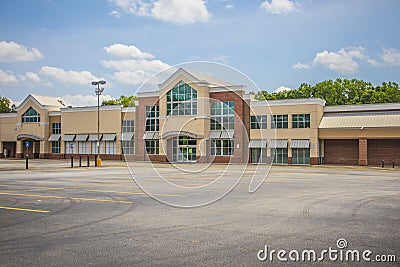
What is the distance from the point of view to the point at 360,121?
167 feet

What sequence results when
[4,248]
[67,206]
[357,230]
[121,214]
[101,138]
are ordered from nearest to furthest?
1. [4,248]
2. [357,230]
3. [121,214]
4. [67,206]
5. [101,138]

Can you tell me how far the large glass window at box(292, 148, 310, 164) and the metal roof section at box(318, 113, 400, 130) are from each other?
3454 mm

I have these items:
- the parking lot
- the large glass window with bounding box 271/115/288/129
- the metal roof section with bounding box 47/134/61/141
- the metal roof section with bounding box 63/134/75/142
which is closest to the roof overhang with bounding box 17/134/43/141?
the metal roof section with bounding box 47/134/61/141

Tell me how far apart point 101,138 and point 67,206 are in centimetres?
5382

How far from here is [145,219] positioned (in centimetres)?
1137

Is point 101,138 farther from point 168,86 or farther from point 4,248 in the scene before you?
point 4,248

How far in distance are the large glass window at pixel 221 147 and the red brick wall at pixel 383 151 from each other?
1643 centimetres

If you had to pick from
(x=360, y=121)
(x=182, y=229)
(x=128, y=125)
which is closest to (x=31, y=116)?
(x=128, y=125)

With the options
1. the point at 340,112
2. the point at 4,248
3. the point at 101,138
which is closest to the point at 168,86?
the point at 101,138

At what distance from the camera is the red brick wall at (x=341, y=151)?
52.5 metres

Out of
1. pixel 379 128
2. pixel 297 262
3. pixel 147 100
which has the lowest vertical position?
pixel 297 262

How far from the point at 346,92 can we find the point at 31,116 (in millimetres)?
61023

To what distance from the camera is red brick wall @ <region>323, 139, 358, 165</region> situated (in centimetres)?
5247

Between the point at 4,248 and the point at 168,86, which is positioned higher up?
the point at 168,86
